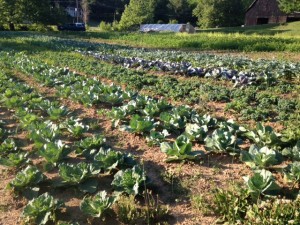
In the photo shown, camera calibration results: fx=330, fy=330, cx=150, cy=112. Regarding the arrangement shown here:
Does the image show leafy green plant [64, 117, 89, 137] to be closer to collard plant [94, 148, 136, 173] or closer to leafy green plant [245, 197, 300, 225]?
collard plant [94, 148, 136, 173]

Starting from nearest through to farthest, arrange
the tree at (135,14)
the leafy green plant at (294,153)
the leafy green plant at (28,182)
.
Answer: the leafy green plant at (28,182)
the leafy green plant at (294,153)
the tree at (135,14)

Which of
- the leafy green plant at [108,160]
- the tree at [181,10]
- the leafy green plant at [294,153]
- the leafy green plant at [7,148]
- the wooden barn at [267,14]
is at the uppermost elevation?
the tree at [181,10]

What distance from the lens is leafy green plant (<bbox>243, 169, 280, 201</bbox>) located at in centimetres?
371

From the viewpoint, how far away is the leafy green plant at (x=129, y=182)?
405 centimetres

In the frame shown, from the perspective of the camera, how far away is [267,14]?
176ft

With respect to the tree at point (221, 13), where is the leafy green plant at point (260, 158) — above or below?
below

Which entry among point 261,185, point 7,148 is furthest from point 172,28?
point 261,185

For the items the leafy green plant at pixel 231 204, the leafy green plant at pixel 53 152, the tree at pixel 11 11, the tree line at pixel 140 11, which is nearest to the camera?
the leafy green plant at pixel 231 204

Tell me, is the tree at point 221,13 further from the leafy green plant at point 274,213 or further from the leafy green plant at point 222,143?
the leafy green plant at point 274,213

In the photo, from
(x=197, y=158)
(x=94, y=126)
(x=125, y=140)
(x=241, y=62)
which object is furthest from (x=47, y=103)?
(x=241, y=62)

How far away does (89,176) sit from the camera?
4.51 m

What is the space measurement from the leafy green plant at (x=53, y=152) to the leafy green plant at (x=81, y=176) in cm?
63

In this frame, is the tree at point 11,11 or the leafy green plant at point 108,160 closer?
the leafy green plant at point 108,160

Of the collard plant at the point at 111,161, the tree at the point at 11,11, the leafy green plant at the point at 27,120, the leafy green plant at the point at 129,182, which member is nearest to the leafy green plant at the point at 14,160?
the collard plant at the point at 111,161
